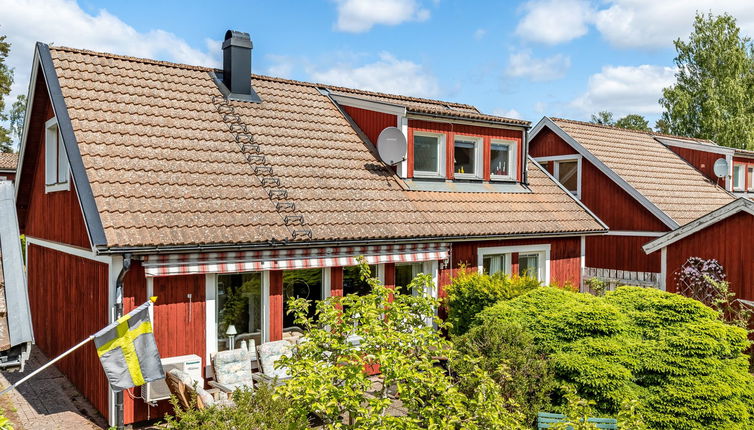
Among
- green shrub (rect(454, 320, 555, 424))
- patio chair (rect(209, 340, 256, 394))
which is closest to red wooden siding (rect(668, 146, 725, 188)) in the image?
green shrub (rect(454, 320, 555, 424))

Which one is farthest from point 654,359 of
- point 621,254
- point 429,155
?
point 621,254

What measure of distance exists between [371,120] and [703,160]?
16.7 m

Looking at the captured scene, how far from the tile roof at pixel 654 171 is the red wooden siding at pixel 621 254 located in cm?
157

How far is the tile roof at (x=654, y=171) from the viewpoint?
19891 millimetres

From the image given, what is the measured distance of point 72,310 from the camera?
11.5m

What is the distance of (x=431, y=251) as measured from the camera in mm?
12922

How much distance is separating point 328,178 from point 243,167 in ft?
6.60

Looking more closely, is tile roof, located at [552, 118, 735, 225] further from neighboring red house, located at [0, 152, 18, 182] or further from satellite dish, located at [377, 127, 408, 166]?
neighboring red house, located at [0, 152, 18, 182]

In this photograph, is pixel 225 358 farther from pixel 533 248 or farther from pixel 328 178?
pixel 533 248

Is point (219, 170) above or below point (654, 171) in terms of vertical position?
below

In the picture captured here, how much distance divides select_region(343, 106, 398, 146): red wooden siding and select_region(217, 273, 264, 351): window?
19.5ft

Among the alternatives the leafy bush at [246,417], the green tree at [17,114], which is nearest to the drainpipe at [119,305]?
the leafy bush at [246,417]

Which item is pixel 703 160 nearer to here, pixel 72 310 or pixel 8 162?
pixel 72 310

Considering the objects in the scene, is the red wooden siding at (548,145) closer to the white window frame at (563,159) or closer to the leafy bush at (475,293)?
the white window frame at (563,159)
